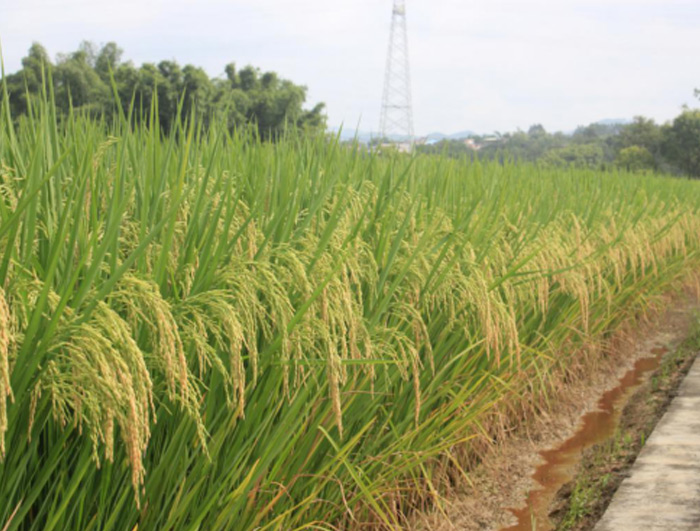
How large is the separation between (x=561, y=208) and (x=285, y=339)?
4.62 m

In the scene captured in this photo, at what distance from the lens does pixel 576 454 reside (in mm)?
4773

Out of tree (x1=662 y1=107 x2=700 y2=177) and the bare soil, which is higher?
tree (x1=662 y1=107 x2=700 y2=177)

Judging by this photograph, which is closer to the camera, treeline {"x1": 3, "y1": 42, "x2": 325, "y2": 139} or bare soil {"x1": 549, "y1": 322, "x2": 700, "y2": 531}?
bare soil {"x1": 549, "y1": 322, "x2": 700, "y2": 531}

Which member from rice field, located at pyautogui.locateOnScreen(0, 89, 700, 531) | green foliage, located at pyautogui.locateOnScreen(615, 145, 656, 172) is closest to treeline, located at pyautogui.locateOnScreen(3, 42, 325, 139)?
green foliage, located at pyautogui.locateOnScreen(615, 145, 656, 172)

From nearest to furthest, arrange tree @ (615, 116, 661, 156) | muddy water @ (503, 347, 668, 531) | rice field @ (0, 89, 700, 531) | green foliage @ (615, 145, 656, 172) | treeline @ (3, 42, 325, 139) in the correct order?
rice field @ (0, 89, 700, 531), muddy water @ (503, 347, 668, 531), treeline @ (3, 42, 325, 139), green foliage @ (615, 145, 656, 172), tree @ (615, 116, 661, 156)

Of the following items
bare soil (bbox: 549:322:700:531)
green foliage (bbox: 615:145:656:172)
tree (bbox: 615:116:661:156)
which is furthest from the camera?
tree (bbox: 615:116:661:156)

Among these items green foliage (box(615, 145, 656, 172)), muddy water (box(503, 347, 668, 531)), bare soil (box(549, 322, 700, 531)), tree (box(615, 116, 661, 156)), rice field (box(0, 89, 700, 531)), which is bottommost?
muddy water (box(503, 347, 668, 531))

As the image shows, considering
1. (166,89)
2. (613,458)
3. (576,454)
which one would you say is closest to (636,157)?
(166,89)

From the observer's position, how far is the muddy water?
12.6 ft

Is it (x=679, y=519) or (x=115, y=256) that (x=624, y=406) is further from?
(x=115, y=256)

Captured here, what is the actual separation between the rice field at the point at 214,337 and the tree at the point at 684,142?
1652 inches

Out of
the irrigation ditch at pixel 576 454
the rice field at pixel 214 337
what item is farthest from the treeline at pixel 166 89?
the rice field at pixel 214 337

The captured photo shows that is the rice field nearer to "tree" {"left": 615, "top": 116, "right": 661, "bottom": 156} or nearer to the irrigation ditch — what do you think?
the irrigation ditch

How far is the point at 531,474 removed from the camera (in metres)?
4.38
